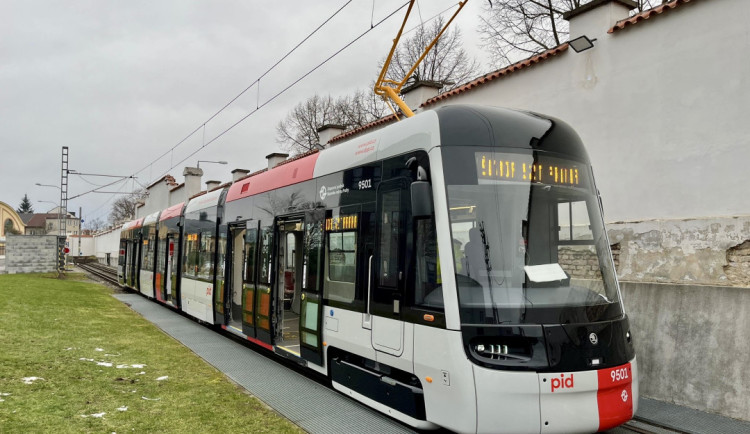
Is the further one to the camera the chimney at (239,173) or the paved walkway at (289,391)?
the chimney at (239,173)

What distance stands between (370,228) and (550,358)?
2.39 metres

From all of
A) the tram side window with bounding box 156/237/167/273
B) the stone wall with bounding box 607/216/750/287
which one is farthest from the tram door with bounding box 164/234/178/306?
→ the stone wall with bounding box 607/216/750/287

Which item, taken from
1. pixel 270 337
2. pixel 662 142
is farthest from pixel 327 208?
pixel 662 142

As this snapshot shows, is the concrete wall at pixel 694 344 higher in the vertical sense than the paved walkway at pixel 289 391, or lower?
higher

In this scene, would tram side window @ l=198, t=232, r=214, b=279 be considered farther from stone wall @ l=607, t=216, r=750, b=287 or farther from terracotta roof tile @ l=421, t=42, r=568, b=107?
stone wall @ l=607, t=216, r=750, b=287

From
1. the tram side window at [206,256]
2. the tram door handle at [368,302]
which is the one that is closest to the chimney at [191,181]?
the tram side window at [206,256]

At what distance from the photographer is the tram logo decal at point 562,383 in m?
4.61

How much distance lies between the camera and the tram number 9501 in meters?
4.81

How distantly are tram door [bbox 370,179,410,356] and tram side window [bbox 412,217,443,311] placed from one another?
226mm

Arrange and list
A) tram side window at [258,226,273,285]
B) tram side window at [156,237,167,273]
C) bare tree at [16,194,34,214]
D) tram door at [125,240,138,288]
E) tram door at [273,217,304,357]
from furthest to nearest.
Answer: bare tree at [16,194,34,214] → tram door at [125,240,138,288] → tram side window at [156,237,167,273] → tram side window at [258,226,273,285] → tram door at [273,217,304,357]

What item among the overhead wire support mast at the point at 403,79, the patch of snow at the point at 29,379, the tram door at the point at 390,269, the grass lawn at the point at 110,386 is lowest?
the grass lawn at the point at 110,386

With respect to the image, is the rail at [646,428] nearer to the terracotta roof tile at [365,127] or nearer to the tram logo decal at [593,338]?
the tram logo decal at [593,338]

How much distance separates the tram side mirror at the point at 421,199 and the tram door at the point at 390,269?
530 mm

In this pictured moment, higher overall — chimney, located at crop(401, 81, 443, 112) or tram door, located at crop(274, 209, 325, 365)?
chimney, located at crop(401, 81, 443, 112)
